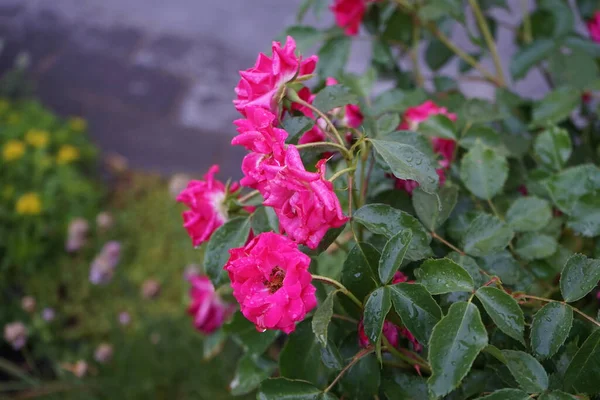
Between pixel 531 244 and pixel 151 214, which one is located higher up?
pixel 531 244

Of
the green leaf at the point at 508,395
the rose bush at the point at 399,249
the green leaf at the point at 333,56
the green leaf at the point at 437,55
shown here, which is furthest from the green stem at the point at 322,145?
the green leaf at the point at 437,55

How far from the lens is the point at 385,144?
48 cm

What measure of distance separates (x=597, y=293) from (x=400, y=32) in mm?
528

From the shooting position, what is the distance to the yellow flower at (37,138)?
2273 mm

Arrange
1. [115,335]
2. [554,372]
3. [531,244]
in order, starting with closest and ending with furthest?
[554,372], [531,244], [115,335]

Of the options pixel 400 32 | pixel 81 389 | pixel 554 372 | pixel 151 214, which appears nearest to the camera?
pixel 554 372

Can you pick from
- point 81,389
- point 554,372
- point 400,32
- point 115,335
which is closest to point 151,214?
point 115,335

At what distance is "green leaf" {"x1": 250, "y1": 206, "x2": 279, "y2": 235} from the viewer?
0.54 m

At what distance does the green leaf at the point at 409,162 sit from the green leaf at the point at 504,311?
0.09m

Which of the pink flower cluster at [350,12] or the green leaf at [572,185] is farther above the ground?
the pink flower cluster at [350,12]

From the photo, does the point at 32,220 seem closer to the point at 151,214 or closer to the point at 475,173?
the point at 151,214

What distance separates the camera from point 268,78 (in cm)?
51

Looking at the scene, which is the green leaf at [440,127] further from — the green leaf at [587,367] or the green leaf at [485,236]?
the green leaf at [587,367]

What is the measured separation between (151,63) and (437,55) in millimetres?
2416
